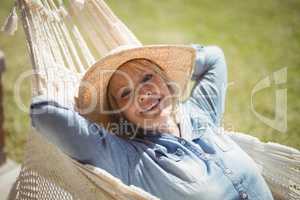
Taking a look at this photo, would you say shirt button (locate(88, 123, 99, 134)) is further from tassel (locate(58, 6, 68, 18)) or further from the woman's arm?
tassel (locate(58, 6, 68, 18))

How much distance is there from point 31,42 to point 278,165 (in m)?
1.03

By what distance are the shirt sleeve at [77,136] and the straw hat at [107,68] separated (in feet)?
0.66

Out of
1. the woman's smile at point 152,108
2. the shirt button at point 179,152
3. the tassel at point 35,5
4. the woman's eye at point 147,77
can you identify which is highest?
the tassel at point 35,5

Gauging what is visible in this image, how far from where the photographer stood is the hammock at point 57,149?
4.17 ft

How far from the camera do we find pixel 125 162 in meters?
1.32

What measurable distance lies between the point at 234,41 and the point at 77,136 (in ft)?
9.08

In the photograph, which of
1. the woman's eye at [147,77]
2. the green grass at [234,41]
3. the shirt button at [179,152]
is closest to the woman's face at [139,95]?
the woman's eye at [147,77]

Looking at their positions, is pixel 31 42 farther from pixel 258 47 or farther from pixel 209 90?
pixel 258 47

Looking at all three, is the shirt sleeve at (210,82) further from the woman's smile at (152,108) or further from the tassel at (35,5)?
the tassel at (35,5)

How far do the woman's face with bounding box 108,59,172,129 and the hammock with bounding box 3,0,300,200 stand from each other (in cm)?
17

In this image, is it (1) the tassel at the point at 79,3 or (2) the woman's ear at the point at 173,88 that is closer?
(2) the woman's ear at the point at 173,88

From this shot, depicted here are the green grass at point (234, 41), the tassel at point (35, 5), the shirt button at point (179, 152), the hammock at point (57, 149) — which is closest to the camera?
the hammock at point (57, 149)

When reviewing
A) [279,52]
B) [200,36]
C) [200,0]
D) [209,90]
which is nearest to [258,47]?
[279,52]

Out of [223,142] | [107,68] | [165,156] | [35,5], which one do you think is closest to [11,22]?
[35,5]
